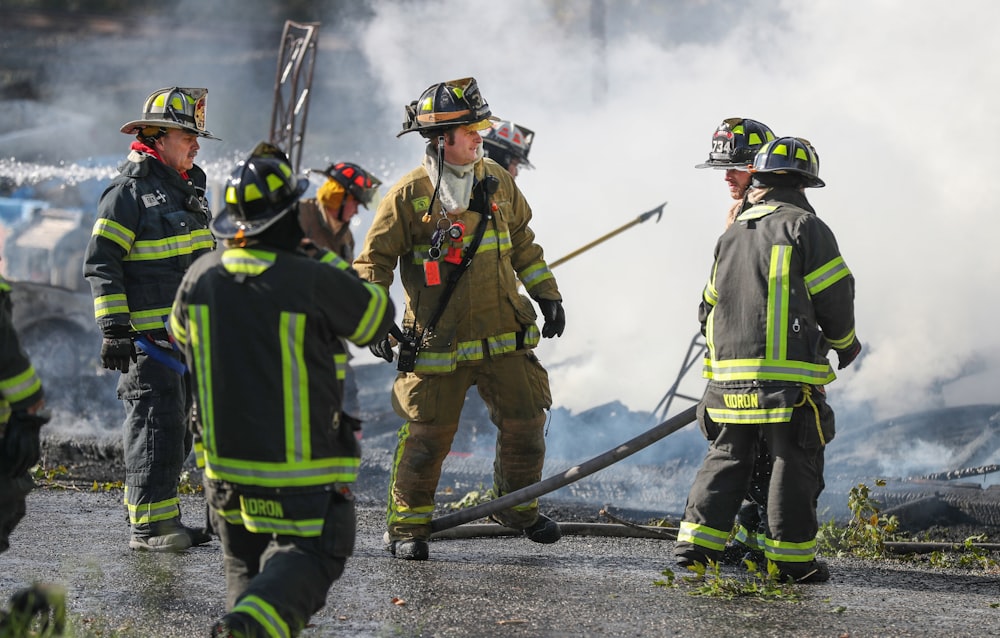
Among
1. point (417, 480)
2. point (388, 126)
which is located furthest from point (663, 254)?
point (388, 126)

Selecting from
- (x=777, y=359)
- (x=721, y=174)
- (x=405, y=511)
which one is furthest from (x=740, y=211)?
(x=721, y=174)

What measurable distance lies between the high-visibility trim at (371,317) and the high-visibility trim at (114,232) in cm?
234

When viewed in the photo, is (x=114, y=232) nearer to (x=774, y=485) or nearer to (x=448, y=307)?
(x=448, y=307)

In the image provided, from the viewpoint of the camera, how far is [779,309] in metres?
4.97

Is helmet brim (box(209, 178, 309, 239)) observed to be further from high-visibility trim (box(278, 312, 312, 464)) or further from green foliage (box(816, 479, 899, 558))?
green foliage (box(816, 479, 899, 558))

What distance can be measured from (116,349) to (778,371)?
2693mm

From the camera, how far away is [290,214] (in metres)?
3.54

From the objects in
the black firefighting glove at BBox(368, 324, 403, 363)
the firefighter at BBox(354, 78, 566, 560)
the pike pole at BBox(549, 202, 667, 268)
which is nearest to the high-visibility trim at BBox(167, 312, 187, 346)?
the black firefighting glove at BBox(368, 324, 403, 363)

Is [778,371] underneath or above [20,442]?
above

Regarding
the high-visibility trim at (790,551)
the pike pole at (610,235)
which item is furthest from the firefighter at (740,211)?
the pike pole at (610,235)

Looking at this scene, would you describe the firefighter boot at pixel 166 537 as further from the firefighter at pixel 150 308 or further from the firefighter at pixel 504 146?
the firefighter at pixel 504 146

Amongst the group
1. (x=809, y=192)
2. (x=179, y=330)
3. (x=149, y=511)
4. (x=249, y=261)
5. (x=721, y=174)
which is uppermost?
(x=721, y=174)

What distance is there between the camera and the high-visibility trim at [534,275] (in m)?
5.84

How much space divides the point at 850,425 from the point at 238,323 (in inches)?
299
